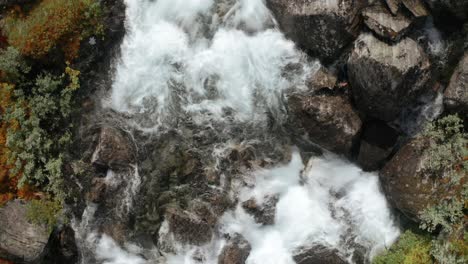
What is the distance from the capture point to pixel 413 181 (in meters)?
11.1

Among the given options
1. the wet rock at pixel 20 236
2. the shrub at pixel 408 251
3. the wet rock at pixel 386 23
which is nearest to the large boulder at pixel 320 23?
the wet rock at pixel 386 23

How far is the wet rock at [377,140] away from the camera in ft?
38.2

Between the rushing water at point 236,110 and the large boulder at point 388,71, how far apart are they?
215cm

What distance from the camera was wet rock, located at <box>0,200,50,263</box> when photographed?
37.9 ft

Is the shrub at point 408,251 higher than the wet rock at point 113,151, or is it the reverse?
the shrub at point 408,251

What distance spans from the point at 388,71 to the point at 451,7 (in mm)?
1953

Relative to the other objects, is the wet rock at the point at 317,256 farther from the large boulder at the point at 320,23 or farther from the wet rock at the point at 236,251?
the large boulder at the point at 320,23

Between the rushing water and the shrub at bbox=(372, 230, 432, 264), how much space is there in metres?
0.35

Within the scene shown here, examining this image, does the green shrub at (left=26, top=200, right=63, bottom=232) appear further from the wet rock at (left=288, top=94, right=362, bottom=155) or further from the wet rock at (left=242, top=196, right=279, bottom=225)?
the wet rock at (left=288, top=94, right=362, bottom=155)

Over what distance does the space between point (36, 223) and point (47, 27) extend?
513 centimetres

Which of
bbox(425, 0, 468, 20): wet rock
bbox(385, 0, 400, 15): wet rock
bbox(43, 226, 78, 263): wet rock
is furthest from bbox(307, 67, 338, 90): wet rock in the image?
bbox(43, 226, 78, 263): wet rock

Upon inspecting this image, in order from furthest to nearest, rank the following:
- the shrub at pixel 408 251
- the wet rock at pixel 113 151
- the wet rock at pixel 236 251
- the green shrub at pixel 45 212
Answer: the wet rock at pixel 236 251 < the wet rock at pixel 113 151 < the green shrub at pixel 45 212 < the shrub at pixel 408 251

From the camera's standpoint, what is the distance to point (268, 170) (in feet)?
41.1

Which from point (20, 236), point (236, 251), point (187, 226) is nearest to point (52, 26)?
point (20, 236)
